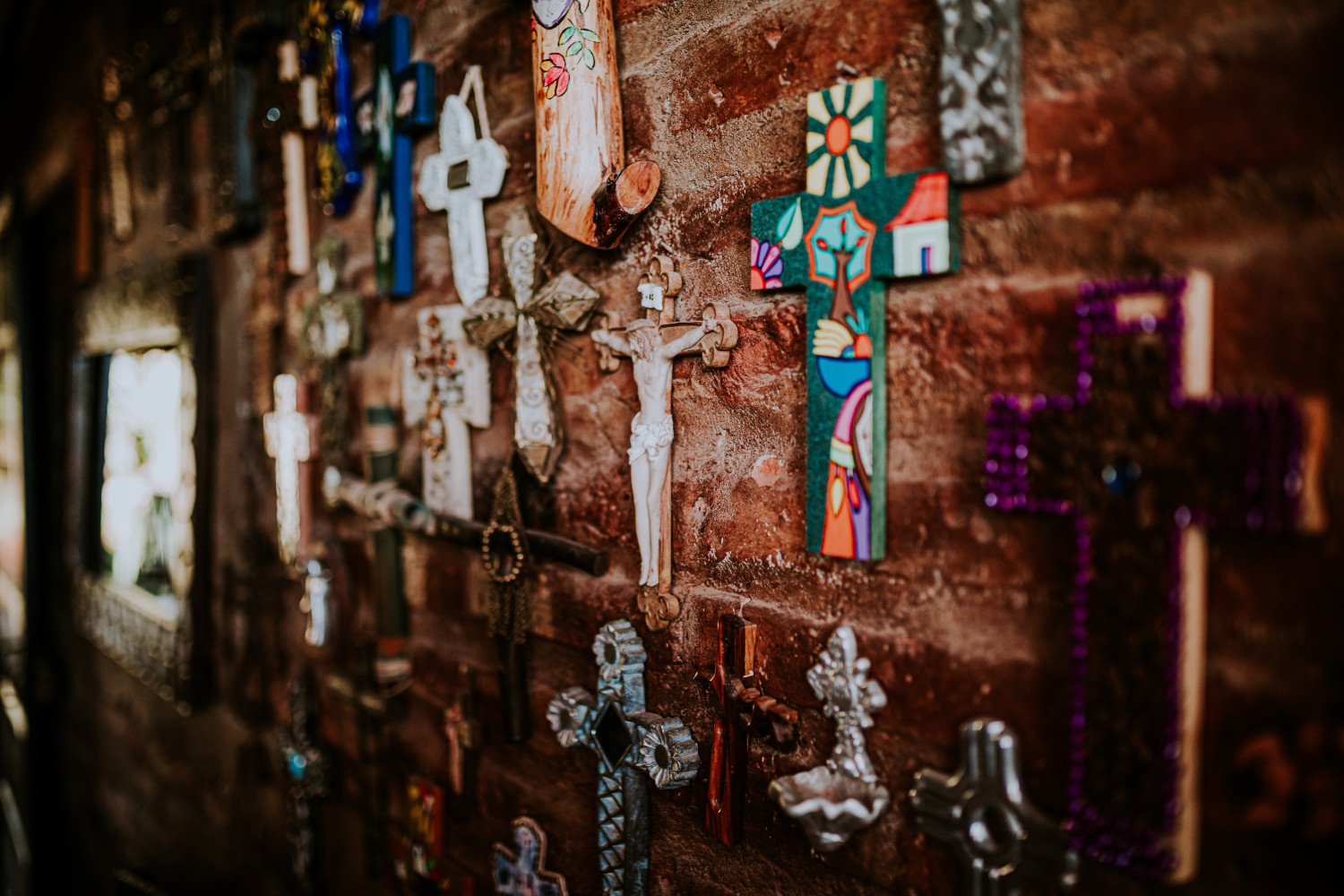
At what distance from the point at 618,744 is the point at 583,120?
925mm

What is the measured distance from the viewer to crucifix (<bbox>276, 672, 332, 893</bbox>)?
7.01ft

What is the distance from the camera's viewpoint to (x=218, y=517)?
263 cm

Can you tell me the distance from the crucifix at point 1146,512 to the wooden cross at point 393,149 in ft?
4.29

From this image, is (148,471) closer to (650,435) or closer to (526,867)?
(526,867)

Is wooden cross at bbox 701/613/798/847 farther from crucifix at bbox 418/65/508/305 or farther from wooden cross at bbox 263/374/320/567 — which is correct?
wooden cross at bbox 263/374/320/567

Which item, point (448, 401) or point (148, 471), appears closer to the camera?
point (448, 401)

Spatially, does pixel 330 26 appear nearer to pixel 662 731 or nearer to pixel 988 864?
pixel 662 731

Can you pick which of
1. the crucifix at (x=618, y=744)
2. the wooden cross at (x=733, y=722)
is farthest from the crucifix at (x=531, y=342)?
the wooden cross at (x=733, y=722)

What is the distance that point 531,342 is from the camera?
1392mm

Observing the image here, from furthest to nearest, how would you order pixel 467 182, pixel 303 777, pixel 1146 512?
pixel 303 777
pixel 467 182
pixel 1146 512

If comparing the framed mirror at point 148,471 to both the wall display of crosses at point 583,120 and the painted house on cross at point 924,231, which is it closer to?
the wall display of crosses at point 583,120

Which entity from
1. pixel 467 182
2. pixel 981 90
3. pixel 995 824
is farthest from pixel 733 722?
pixel 467 182

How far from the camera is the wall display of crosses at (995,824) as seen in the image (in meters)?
0.85

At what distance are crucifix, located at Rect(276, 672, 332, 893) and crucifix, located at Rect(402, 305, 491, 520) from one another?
34.7 inches
